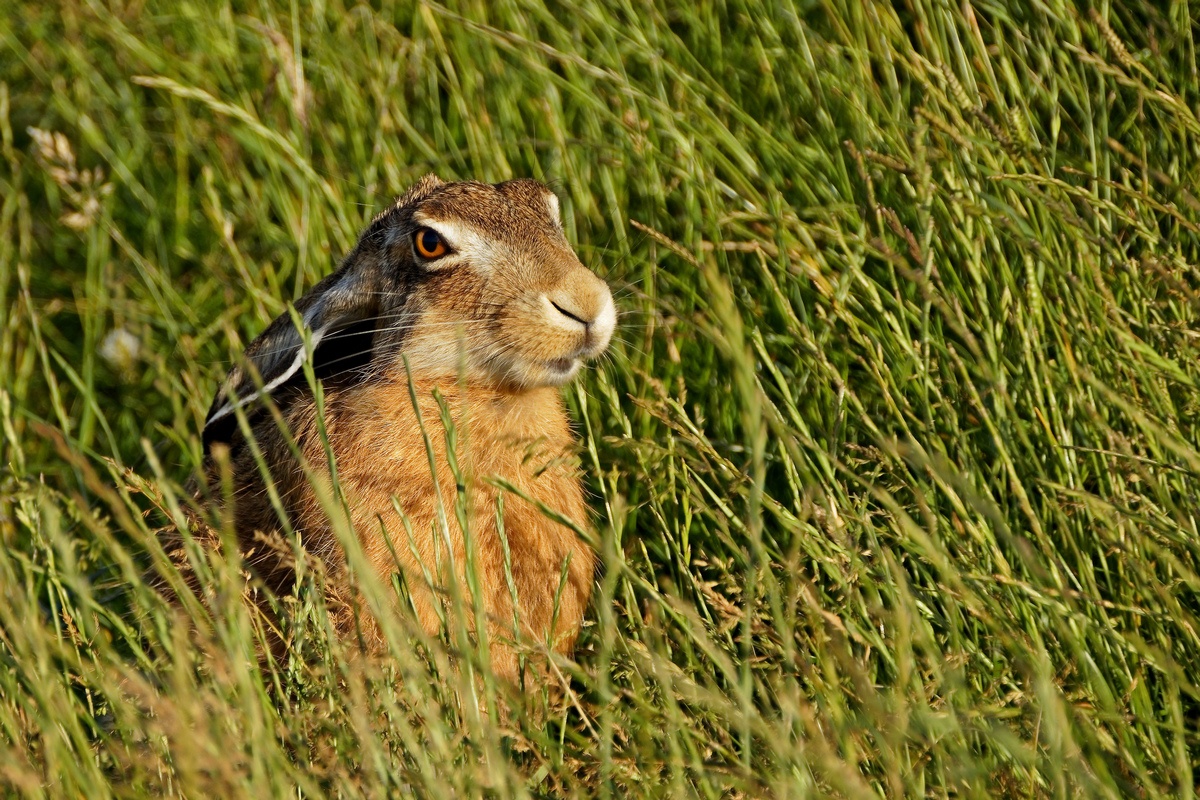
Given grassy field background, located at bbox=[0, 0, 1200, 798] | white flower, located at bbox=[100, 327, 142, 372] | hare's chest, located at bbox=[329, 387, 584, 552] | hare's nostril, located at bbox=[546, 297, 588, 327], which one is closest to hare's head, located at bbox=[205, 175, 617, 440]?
hare's nostril, located at bbox=[546, 297, 588, 327]

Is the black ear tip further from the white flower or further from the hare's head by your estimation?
the white flower

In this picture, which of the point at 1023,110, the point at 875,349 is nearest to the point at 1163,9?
the point at 1023,110

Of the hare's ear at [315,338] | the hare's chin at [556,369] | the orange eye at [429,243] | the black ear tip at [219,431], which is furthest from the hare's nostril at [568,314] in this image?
the black ear tip at [219,431]

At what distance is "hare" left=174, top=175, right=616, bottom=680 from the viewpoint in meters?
3.36

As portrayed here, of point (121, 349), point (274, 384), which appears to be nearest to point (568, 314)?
point (274, 384)

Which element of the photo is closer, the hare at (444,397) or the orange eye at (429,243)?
the hare at (444,397)

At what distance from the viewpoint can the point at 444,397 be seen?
353cm

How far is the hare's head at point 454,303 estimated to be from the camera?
3354mm

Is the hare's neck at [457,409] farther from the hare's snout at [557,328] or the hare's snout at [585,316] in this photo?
the hare's snout at [585,316]

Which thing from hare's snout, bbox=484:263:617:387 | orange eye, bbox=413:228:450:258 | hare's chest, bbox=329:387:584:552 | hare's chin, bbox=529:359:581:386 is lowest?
hare's chest, bbox=329:387:584:552

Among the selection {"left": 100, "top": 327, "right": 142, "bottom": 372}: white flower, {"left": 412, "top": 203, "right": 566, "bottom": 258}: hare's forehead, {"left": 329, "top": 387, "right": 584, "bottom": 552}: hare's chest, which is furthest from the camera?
{"left": 100, "top": 327, "right": 142, "bottom": 372}: white flower

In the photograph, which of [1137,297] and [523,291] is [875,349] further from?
[523,291]

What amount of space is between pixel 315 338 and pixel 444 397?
0.47 metres

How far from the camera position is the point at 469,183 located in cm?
382
